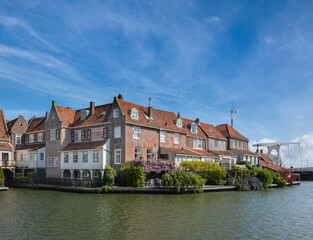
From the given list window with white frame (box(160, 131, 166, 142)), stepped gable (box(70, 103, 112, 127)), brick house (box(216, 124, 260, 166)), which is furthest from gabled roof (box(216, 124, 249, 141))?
stepped gable (box(70, 103, 112, 127))

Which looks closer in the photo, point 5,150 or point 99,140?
point 99,140

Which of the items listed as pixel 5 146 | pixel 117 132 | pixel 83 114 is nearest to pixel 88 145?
pixel 117 132

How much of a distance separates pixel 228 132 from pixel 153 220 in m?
49.2

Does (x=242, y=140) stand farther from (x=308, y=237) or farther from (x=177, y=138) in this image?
(x=308, y=237)

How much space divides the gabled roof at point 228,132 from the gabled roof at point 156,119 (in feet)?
32.1

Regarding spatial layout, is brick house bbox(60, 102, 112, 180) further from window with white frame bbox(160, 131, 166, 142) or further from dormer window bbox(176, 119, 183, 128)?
dormer window bbox(176, 119, 183, 128)

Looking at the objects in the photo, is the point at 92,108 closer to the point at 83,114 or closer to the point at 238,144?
the point at 83,114

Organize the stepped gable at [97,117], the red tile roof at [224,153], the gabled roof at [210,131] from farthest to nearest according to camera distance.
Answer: the gabled roof at [210,131] < the red tile roof at [224,153] < the stepped gable at [97,117]

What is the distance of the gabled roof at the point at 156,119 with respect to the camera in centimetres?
4706

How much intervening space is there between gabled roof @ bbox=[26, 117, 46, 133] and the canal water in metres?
30.5

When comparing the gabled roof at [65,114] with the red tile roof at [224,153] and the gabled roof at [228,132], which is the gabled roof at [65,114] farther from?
the gabled roof at [228,132]

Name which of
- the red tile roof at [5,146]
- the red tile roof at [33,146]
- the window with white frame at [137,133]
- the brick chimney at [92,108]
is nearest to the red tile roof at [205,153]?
the window with white frame at [137,133]

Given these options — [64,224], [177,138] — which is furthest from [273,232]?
[177,138]

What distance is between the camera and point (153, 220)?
21.8m
